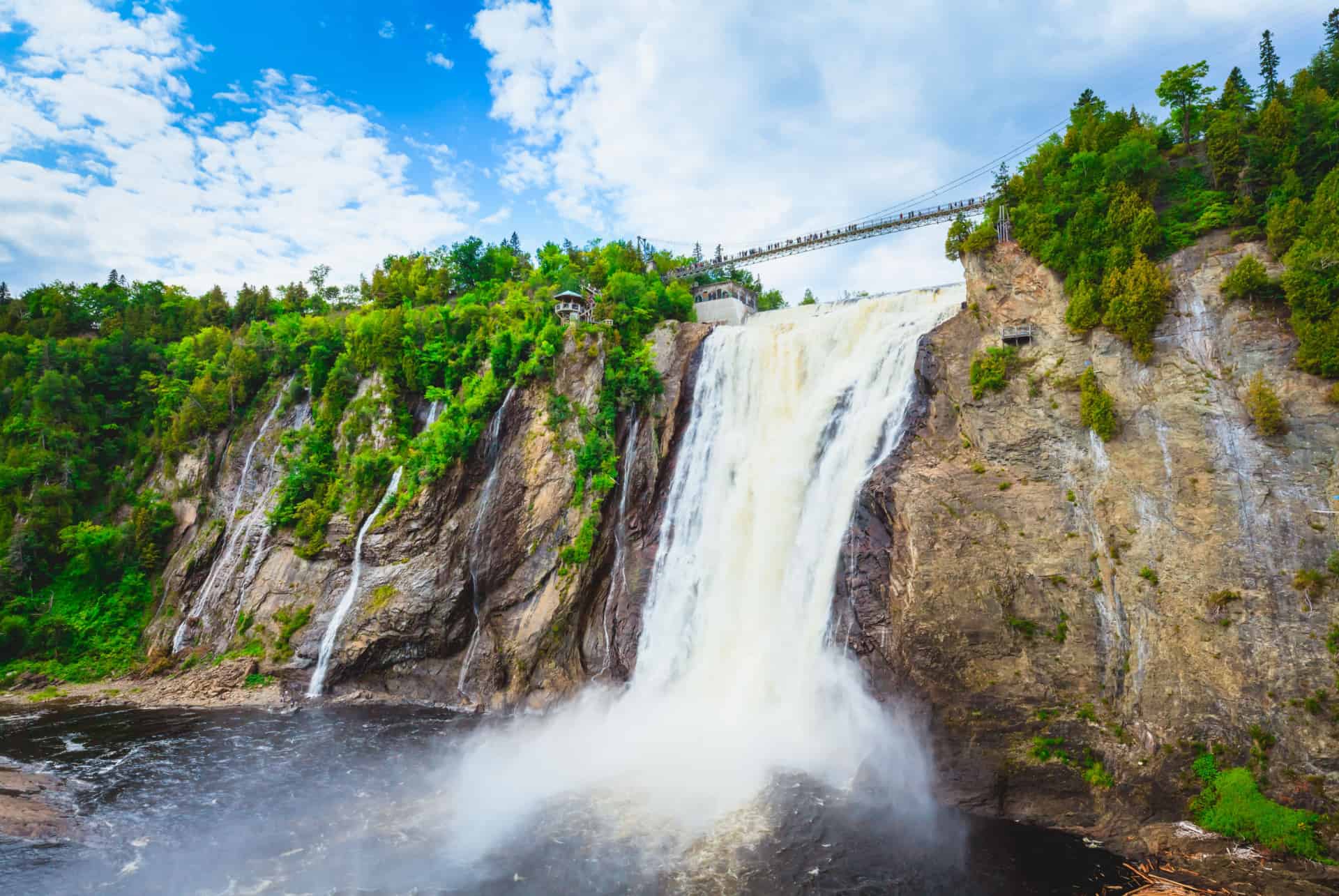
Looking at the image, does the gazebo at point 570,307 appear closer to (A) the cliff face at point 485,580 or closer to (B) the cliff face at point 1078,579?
(A) the cliff face at point 485,580

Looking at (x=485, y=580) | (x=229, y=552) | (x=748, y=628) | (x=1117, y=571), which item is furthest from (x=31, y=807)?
(x=1117, y=571)

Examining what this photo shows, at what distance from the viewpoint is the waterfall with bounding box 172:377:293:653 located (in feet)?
109

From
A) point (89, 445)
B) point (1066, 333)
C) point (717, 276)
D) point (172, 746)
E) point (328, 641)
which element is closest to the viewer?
point (1066, 333)

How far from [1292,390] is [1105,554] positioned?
5.80 meters

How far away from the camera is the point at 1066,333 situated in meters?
20.8

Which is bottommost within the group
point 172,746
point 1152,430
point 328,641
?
point 172,746

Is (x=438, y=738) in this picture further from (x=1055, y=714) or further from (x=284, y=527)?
(x=1055, y=714)

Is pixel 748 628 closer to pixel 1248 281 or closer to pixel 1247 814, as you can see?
pixel 1247 814

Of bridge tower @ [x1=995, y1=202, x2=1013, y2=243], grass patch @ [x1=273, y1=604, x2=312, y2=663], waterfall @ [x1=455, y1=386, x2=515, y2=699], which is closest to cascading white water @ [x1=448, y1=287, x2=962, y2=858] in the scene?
bridge tower @ [x1=995, y1=202, x2=1013, y2=243]

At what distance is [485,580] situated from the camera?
28766mm

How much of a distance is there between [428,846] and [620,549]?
13.6 m

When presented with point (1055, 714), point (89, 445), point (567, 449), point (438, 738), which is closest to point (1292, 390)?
point (1055, 714)

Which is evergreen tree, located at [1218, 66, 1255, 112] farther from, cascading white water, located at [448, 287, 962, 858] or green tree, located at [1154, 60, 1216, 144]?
cascading white water, located at [448, 287, 962, 858]

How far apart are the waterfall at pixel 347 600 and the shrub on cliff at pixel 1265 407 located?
→ 31.4 m
